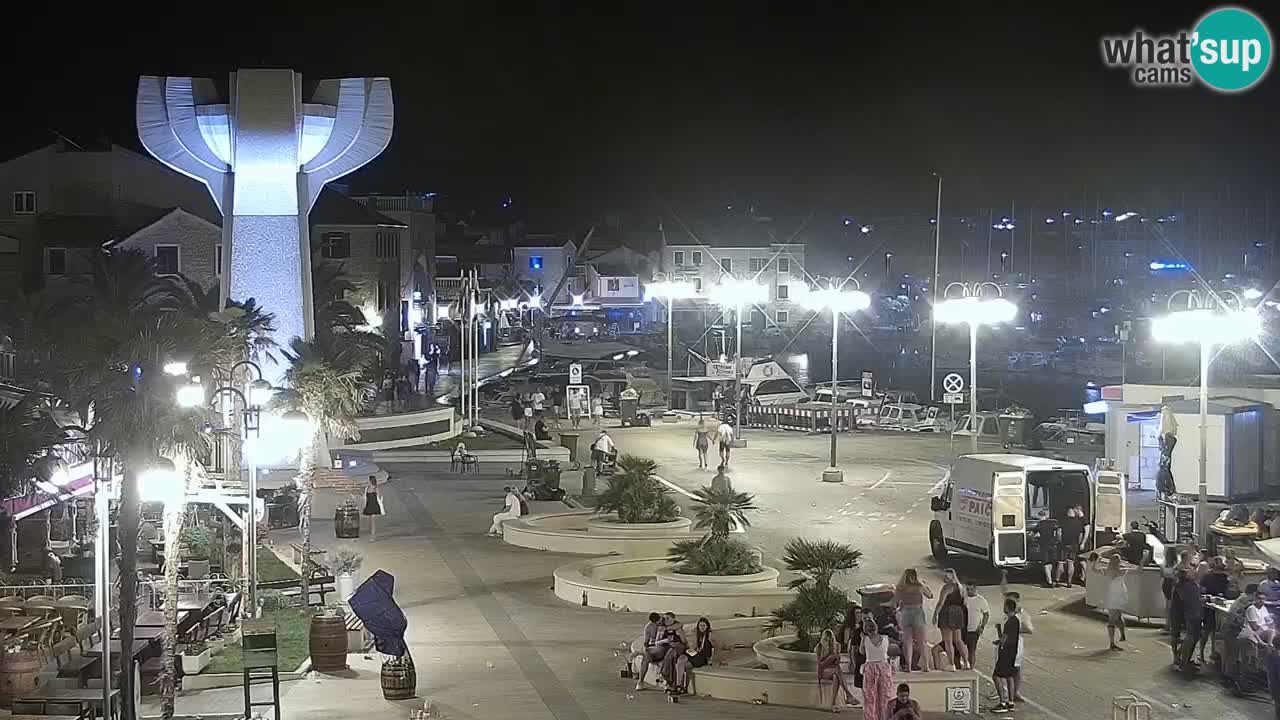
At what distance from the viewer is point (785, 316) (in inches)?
5217

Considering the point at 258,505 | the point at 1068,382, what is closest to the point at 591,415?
the point at 258,505

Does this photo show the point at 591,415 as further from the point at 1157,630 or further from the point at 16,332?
the point at 1157,630

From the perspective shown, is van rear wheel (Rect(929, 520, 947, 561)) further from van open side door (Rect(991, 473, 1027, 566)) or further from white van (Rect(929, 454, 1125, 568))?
van open side door (Rect(991, 473, 1027, 566))

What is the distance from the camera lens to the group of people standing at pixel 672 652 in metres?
19.1

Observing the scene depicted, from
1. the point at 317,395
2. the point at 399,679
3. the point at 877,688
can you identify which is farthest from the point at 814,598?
the point at 317,395

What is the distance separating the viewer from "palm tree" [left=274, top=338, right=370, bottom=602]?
38719 mm

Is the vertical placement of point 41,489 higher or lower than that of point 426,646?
higher

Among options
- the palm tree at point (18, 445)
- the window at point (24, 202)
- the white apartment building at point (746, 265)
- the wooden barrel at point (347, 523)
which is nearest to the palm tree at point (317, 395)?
the wooden barrel at point (347, 523)

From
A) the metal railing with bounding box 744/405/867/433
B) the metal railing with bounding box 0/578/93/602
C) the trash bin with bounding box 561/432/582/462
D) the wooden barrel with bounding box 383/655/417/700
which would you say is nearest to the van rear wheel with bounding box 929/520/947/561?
the wooden barrel with bounding box 383/655/417/700

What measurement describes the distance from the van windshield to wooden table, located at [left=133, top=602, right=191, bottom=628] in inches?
510

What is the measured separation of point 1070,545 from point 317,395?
20081 mm

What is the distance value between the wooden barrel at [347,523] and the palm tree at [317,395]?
2853mm

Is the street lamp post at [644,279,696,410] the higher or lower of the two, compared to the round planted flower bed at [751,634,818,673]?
higher

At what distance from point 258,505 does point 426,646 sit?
6.71 meters
